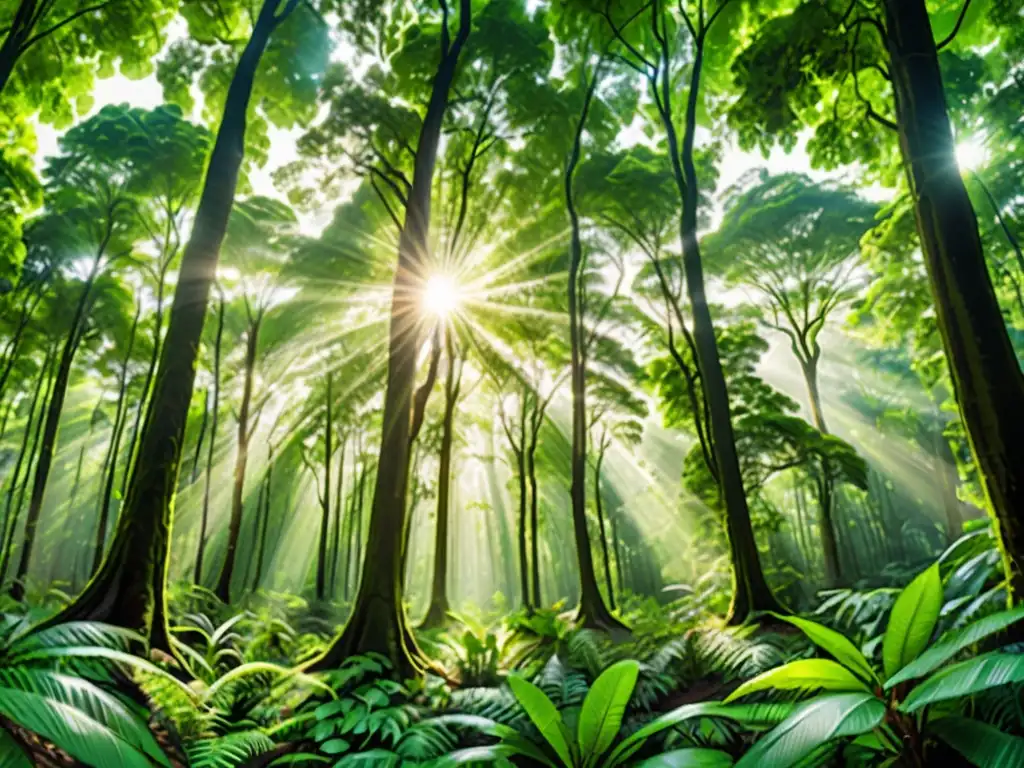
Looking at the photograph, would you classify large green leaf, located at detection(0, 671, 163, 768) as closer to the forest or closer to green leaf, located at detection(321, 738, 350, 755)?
the forest

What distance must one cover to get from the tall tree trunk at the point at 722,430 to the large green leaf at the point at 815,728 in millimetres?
4185

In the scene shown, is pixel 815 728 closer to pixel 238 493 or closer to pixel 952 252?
pixel 952 252

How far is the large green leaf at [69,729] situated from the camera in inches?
68.1

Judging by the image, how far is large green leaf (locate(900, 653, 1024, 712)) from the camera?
1.77m

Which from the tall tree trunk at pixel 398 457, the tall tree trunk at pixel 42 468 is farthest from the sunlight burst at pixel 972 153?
the tall tree trunk at pixel 42 468

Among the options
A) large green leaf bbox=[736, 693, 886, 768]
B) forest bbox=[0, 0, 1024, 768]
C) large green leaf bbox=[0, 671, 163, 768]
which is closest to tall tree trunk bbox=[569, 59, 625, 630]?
forest bbox=[0, 0, 1024, 768]

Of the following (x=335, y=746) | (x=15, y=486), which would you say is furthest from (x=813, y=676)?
(x=15, y=486)

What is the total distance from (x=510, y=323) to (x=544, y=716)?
12118 millimetres

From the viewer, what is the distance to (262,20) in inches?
246

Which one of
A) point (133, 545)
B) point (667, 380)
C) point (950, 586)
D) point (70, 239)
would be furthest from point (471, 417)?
point (950, 586)

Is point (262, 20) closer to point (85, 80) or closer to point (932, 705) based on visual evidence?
point (85, 80)

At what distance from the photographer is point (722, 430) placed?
6.93 m

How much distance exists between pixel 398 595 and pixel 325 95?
7.27 m

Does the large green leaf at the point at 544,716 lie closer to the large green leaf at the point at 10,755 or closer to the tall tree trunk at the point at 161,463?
the large green leaf at the point at 10,755
